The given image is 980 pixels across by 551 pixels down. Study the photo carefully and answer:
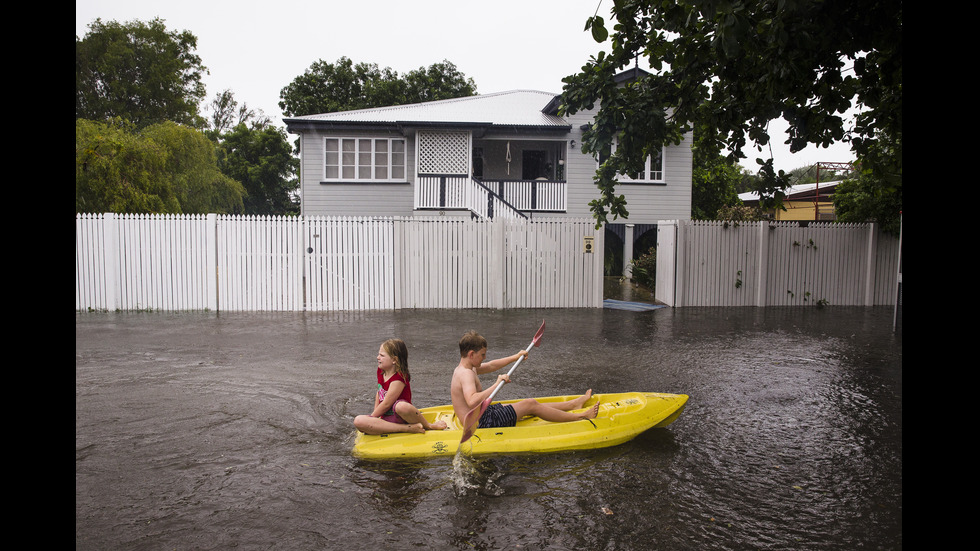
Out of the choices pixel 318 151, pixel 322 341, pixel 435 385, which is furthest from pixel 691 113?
pixel 318 151

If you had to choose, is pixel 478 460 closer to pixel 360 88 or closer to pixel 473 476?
pixel 473 476

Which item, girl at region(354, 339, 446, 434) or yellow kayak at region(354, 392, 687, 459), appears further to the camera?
girl at region(354, 339, 446, 434)

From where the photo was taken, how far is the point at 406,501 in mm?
4688

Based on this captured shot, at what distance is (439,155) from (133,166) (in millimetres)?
9277

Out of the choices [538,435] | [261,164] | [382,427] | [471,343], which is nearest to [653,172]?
[471,343]

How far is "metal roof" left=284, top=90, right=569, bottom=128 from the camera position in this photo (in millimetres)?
21500

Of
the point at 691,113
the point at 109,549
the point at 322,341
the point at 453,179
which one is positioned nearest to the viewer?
the point at 109,549

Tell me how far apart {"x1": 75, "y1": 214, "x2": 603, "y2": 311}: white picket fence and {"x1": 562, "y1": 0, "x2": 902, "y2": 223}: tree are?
5.38 meters

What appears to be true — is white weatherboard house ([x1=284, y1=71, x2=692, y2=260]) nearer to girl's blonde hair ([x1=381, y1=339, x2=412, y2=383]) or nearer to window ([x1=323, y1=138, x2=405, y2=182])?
window ([x1=323, y1=138, x2=405, y2=182])

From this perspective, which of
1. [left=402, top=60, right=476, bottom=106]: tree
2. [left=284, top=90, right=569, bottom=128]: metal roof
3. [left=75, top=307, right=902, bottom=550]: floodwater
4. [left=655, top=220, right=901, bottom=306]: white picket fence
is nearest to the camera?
[left=75, top=307, right=902, bottom=550]: floodwater

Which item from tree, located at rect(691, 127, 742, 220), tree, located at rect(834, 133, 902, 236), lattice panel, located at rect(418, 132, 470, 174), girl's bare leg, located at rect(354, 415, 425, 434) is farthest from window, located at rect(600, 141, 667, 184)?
girl's bare leg, located at rect(354, 415, 425, 434)
